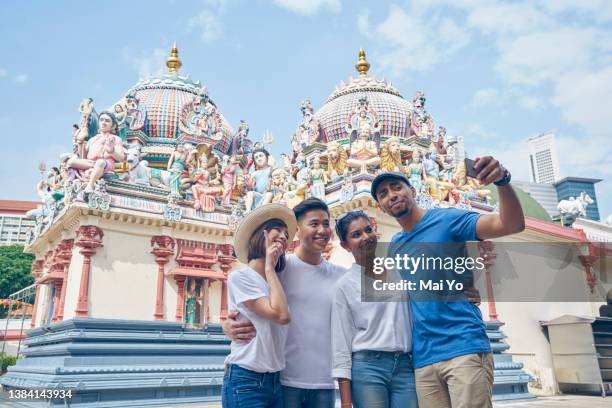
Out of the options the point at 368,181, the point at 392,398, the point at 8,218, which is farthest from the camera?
the point at 8,218

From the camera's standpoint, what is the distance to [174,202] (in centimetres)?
1591

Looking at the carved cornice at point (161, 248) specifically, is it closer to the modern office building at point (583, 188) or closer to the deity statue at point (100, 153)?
the deity statue at point (100, 153)

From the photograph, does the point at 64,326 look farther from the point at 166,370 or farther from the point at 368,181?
the point at 368,181

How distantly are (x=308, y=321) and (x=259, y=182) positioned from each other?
1470 centimetres

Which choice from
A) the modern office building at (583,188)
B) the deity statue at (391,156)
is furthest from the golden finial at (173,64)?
the modern office building at (583,188)

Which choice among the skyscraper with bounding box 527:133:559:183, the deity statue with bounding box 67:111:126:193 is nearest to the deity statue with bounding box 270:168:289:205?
the deity statue with bounding box 67:111:126:193

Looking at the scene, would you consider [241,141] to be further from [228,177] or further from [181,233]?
[181,233]

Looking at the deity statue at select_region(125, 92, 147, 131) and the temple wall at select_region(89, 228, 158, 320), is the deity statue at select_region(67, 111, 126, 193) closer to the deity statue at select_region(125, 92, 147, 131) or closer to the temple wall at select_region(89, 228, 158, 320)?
the temple wall at select_region(89, 228, 158, 320)

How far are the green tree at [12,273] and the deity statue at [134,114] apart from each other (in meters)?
23.2

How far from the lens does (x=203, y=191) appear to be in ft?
55.4

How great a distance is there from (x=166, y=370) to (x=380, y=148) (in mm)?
9400

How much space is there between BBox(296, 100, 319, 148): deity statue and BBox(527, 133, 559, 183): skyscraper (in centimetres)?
11967

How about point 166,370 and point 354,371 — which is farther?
point 166,370

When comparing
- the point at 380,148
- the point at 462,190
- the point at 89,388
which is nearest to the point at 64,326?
the point at 89,388
